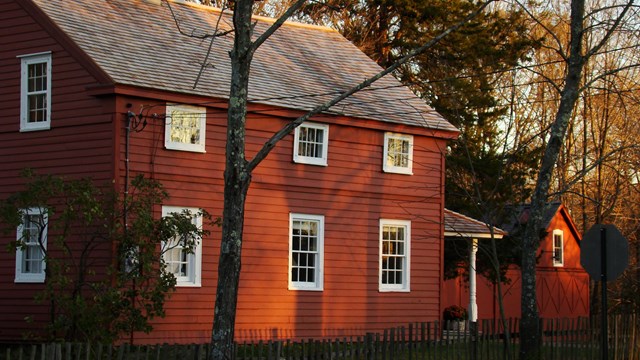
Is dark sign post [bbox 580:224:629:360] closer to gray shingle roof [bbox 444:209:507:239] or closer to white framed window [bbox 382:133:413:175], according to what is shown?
white framed window [bbox 382:133:413:175]

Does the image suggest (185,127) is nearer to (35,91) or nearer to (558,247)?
(35,91)

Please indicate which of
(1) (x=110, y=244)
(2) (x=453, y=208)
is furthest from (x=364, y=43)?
(1) (x=110, y=244)

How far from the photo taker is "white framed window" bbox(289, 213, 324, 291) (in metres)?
26.7

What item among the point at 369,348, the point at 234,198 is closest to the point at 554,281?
the point at 369,348

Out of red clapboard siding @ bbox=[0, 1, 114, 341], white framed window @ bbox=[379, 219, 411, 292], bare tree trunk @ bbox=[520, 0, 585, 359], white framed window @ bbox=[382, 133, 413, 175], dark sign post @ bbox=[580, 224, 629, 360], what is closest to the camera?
dark sign post @ bbox=[580, 224, 629, 360]

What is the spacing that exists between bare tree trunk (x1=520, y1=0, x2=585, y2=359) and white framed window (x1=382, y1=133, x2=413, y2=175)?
10.8 meters

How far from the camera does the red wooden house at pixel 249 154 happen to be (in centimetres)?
2375

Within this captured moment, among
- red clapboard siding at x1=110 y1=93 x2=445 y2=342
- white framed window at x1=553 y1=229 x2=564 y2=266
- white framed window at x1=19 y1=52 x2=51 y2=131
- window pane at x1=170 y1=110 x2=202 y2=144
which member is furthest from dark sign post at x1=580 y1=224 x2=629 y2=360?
white framed window at x1=553 y1=229 x2=564 y2=266

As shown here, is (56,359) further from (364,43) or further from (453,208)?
(364,43)

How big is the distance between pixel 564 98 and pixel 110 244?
33.0 ft

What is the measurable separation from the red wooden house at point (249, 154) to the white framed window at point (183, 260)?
0.17 feet

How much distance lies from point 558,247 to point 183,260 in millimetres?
22781

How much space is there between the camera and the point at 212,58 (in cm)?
2741

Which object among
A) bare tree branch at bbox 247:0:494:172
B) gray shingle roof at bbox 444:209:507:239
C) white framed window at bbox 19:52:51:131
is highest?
white framed window at bbox 19:52:51:131
